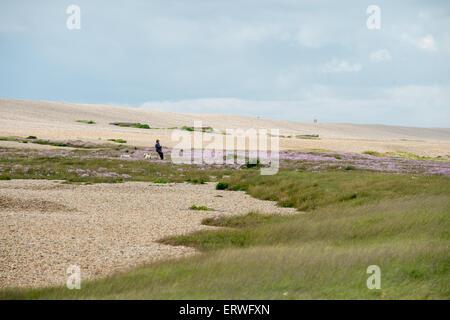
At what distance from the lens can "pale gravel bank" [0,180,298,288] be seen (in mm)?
10031

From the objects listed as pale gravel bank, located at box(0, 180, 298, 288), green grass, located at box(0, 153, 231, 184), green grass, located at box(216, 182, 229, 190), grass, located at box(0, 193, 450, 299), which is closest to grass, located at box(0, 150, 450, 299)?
grass, located at box(0, 193, 450, 299)

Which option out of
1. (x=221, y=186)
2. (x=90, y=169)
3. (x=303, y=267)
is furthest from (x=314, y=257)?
(x=90, y=169)

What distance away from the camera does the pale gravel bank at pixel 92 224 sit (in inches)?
395

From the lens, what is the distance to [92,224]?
14156 millimetres

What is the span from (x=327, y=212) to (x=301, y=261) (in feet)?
22.3

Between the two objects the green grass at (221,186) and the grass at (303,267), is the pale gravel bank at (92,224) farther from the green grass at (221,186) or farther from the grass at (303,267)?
the grass at (303,267)

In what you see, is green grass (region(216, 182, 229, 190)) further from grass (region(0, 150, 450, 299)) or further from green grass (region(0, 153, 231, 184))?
grass (region(0, 150, 450, 299))

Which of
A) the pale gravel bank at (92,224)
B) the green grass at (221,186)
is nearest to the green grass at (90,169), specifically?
the green grass at (221,186)

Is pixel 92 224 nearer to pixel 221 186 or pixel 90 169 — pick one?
pixel 221 186

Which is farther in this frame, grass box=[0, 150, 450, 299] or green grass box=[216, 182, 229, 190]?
green grass box=[216, 182, 229, 190]

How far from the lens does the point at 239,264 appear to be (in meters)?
8.70
